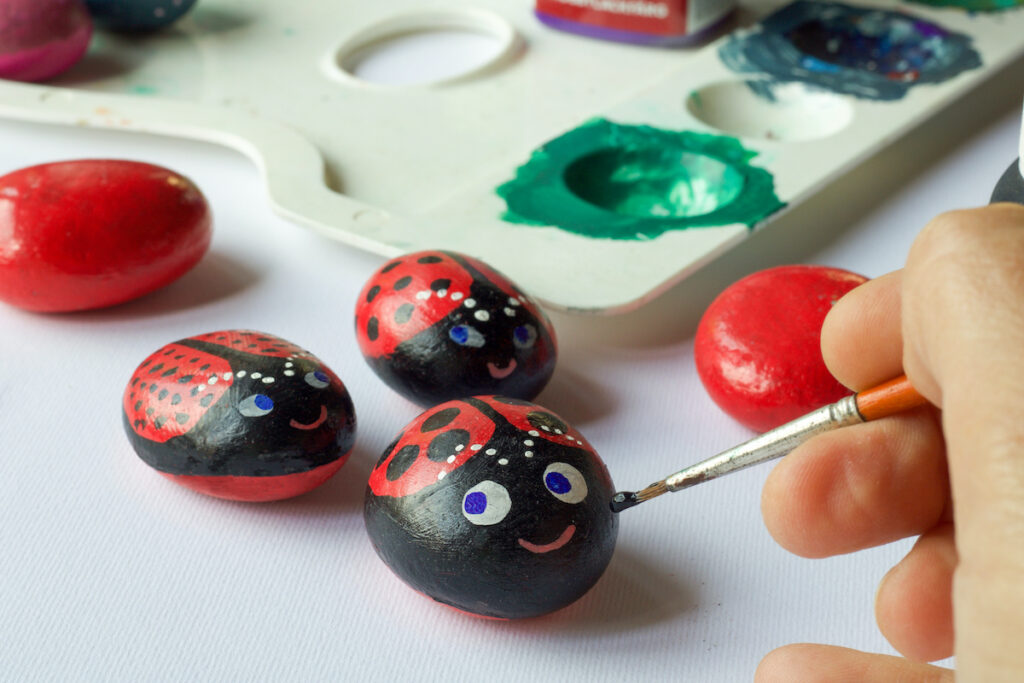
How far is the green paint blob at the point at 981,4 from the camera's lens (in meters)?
1.56

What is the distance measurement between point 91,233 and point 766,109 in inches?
34.6

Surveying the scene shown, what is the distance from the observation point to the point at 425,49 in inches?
64.0

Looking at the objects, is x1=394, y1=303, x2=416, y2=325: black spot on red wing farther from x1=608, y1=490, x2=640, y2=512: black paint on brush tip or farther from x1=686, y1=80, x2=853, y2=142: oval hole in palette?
x1=686, y1=80, x2=853, y2=142: oval hole in palette

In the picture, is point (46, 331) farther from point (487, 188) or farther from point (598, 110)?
point (598, 110)

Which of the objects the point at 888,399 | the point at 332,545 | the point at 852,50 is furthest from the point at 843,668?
the point at 852,50

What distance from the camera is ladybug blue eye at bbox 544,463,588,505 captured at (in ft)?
2.26

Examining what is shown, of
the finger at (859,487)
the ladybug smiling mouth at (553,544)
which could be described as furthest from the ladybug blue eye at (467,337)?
the finger at (859,487)

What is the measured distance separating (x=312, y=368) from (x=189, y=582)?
0.19 metres

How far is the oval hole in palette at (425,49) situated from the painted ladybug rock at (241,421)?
2.52 ft

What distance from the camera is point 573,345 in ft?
3.37

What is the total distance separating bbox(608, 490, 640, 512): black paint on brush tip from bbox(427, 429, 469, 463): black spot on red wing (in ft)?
0.36

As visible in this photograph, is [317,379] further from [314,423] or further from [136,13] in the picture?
[136,13]

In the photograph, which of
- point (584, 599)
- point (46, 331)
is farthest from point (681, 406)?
point (46, 331)

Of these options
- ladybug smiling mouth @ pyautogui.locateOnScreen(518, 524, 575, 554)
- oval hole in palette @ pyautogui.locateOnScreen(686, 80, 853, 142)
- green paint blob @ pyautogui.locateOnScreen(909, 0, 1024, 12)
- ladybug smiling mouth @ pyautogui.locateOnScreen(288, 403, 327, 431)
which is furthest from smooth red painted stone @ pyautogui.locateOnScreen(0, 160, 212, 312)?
green paint blob @ pyautogui.locateOnScreen(909, 0, 1024, 12)
